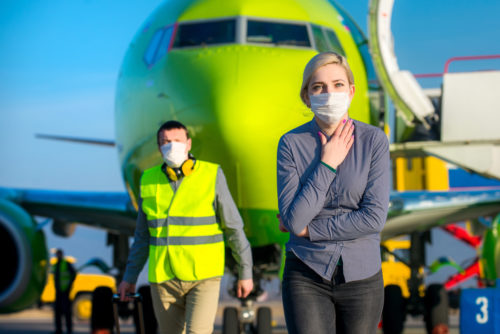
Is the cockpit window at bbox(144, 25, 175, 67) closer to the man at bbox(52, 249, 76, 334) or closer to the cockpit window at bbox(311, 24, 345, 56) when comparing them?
the cockpit window at bbox(311, 24, 345, 56)

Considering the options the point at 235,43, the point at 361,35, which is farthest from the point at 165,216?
the point at 361,35

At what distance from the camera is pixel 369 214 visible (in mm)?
2258

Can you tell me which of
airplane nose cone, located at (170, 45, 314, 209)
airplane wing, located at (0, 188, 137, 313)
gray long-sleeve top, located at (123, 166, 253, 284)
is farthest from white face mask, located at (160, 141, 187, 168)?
airplane wing, located at (0, 188, 137, 313)

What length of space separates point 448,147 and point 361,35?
1588 millimetres

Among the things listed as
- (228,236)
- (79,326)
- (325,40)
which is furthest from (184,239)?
(79,326)

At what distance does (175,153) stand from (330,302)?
5.36 ft

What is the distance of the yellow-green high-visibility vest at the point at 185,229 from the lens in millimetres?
3502

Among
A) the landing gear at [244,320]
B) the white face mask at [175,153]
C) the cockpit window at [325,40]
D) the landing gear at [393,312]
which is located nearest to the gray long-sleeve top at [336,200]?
the white face mask at [175,153]

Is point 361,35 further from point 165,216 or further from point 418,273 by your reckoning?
point 165,216

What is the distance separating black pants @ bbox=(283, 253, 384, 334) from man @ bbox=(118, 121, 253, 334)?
1247mm

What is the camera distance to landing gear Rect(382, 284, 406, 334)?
24.0ft

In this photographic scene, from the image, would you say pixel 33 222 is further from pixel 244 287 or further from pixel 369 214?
pixel 369 214

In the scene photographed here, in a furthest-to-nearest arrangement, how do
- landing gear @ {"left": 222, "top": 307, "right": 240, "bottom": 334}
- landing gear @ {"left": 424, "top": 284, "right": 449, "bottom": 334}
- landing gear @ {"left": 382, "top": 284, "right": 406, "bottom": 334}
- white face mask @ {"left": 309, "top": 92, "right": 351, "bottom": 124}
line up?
landing gear @ {"left": 424, "top": 284, "right": 449, "bottom": 334}
landing gear @ {"left": 382, "top": 284, "right": 406, "bottom": 334}
landing gear @ {"left": 222, "top": 307, "right": 240, "bottom": 334}
white face mask @ {"left": 309, "top": 92, "right": 351, "bottom": 124}

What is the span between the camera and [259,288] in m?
7.24
